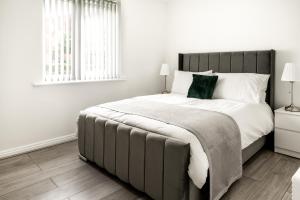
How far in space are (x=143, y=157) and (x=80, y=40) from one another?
88.3 inches

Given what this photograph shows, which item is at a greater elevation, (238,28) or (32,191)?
(238,28)

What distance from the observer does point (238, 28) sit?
11.4 feet

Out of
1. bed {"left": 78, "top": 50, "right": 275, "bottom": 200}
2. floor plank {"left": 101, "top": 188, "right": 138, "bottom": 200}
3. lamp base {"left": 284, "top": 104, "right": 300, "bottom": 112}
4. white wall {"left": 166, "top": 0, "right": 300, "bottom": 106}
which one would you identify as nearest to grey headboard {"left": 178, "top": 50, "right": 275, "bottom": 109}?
bed {"left": 78, "top": 50, "right": 275, "bottom": 200}

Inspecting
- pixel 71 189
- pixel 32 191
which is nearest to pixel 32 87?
pixel 32 191

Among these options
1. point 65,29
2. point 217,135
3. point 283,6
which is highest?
point 283,6

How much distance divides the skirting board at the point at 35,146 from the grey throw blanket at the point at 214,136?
1357 millimetres

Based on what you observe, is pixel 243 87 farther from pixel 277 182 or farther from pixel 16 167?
pixel 16 167

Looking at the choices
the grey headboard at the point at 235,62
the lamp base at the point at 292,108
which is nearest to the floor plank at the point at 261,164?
the lamp base at the point at 292,108

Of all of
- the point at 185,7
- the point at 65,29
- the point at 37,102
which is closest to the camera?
the point at 37,102

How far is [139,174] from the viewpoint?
1.85 m

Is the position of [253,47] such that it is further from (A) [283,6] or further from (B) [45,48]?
(B) [45,48]

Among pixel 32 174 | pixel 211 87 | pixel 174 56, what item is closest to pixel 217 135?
pixel 211 87

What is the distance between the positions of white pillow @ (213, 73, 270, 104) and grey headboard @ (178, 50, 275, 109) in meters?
0.16

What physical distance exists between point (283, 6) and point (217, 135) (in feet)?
7.68
